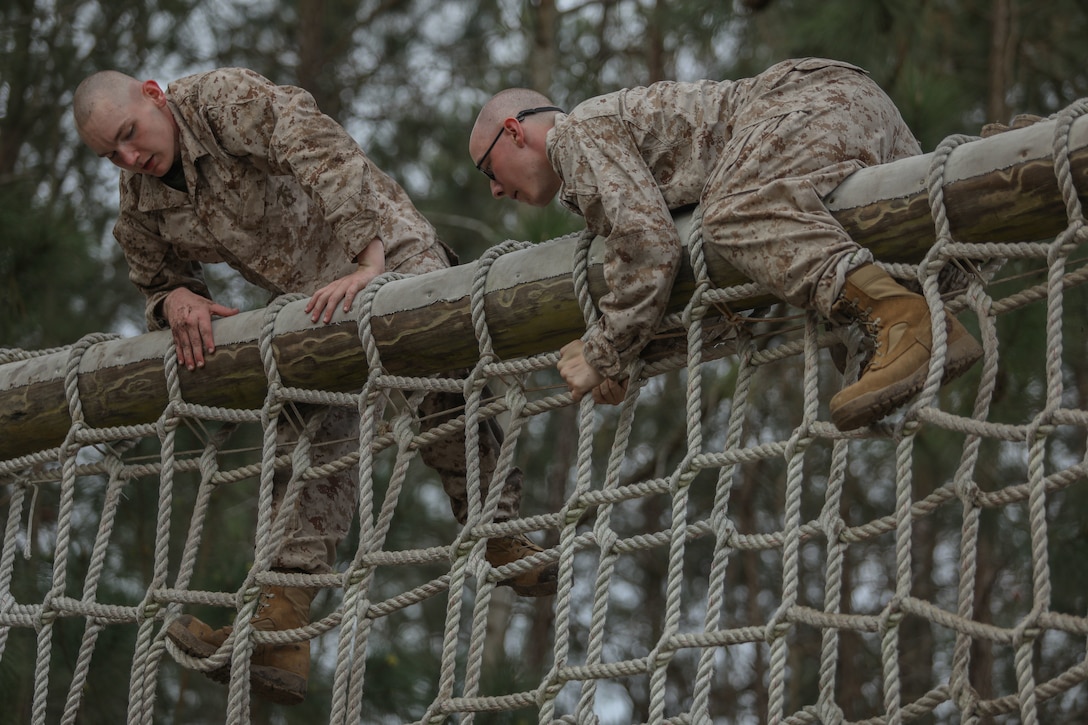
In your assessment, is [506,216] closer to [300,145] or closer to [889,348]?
[300,145]

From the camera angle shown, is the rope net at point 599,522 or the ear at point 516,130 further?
the ear at point 516,130

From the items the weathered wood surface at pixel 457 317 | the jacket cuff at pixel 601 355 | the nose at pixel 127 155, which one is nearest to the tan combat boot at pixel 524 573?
the weathered wood surface at pixel 457 317

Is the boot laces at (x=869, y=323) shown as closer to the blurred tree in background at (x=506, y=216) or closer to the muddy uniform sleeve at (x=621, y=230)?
the muddy uniform sleeve at (x=621, y=230)

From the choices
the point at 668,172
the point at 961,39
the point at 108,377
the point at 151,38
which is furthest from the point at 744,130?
the point at 151,38

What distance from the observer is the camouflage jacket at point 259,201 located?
106 inches

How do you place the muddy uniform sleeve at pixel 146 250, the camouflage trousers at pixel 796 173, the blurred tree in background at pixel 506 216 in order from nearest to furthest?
1. the camouflage trousers at pixel 796 173
2. the muddy uniform sleeve at pixel 146 250
3. the blurred tree in background at pixel 506 216

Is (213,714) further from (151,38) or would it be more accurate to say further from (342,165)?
(342,165)

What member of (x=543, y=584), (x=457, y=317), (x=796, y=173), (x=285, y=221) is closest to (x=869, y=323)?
(x=796, y=173)

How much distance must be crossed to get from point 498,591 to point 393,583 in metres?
2.42

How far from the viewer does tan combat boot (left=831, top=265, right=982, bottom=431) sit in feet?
6.29

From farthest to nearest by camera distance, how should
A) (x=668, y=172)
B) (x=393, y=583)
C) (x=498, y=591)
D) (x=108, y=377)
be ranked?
(x=393, y=583) → (x=498, y=591) → (x=108, y=377) → (x=668, y=172)

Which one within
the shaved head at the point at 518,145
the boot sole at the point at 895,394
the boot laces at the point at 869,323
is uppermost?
the shaved head at the point at 518,145

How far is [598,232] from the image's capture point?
2.30 m

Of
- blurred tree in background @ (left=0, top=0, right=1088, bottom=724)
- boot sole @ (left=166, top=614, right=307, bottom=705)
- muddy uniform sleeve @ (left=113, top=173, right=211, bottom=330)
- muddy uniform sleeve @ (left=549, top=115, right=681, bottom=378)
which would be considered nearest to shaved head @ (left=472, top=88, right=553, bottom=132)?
muddy uniform sleeve @ (left=549, top=115, right=681, bottom=378)
